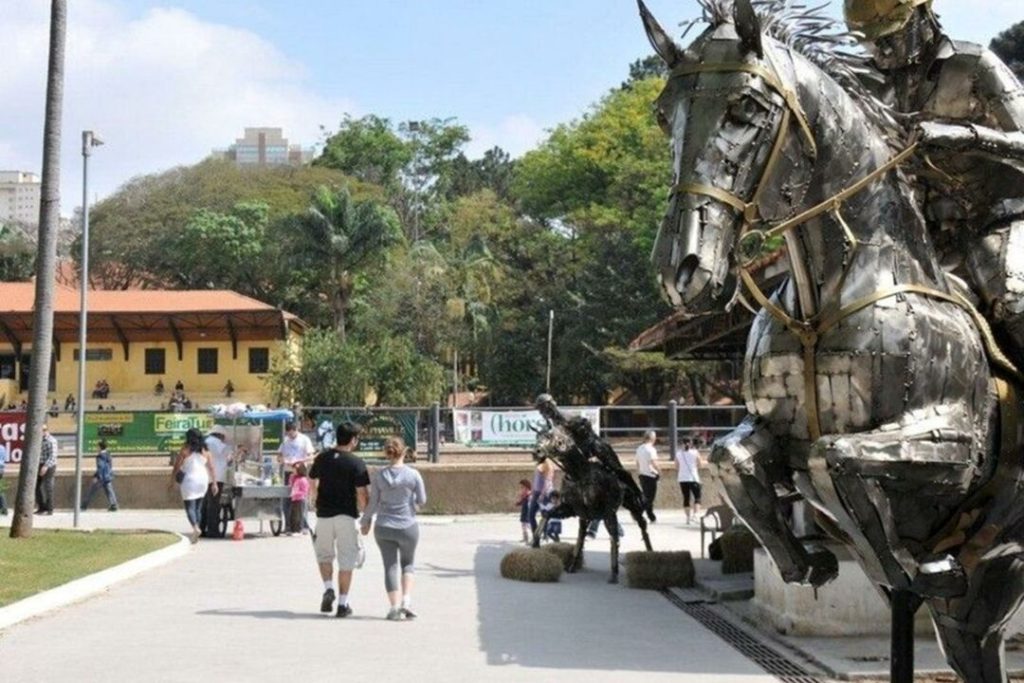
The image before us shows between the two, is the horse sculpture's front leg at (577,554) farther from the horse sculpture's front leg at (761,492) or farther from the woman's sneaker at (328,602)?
the horse sculpture's front leg at (761,492)

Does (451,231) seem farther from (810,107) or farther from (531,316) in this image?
(810,107)

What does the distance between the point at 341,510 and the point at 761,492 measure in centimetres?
941

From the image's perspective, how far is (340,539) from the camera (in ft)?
44.1

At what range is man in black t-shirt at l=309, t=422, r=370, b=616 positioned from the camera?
13.5 metres

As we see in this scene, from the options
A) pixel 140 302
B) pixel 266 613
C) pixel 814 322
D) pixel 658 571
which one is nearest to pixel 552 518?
pixel 658 571

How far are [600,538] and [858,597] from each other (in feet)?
44.2

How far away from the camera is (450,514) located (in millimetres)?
29719

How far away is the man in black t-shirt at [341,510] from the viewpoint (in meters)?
13.5

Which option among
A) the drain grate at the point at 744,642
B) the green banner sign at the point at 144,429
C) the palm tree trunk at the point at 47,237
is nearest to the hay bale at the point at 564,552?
the drain grate at the point at 744,642

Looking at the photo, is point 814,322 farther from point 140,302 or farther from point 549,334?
point 140,302

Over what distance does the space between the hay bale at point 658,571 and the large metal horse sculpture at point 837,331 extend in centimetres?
1171

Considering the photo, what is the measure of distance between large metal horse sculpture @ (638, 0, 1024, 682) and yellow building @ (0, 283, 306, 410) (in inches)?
2265

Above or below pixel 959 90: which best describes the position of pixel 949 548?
below

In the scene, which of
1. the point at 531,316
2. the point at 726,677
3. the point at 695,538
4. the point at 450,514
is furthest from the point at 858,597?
the point at 531,316
